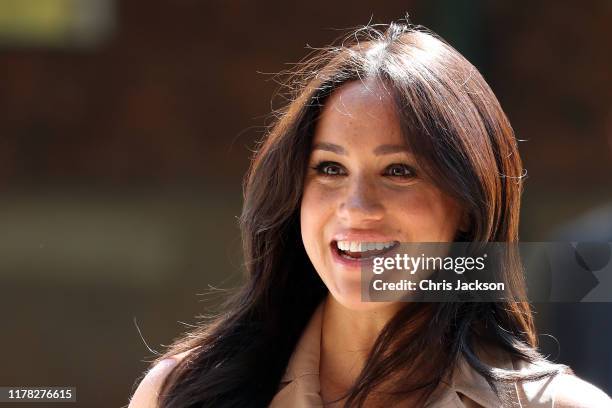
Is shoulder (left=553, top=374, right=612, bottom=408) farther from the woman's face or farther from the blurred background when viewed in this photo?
the blurred background

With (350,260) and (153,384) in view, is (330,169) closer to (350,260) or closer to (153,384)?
(350,260)

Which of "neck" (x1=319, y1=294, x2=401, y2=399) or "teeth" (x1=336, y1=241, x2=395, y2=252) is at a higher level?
"teeth" (x1=336, y1=241, x2=395, y2=252)

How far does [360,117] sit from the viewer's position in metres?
2.13

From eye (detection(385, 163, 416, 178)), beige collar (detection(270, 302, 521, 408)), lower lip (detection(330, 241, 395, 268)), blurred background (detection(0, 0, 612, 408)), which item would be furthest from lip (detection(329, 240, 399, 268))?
blurred background (detection(0, 0, 612, 408))

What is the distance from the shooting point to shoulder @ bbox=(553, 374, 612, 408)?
6.75 ft

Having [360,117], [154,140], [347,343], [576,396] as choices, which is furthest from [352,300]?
[154,140]

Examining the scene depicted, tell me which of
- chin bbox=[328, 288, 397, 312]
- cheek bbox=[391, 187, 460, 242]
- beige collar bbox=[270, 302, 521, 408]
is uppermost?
cheek bbox=[391, 187, 460, 242]

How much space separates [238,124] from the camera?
521 centimetres

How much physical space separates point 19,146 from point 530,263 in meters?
3.36

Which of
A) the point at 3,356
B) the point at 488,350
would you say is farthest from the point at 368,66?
the point at 3,356

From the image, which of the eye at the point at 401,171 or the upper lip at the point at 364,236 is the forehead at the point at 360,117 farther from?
the upper lip at the point at 364,236

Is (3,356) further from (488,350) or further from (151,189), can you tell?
(488,350)

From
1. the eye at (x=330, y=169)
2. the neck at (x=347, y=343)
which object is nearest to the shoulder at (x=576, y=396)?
the neck at (x=347, y=343)

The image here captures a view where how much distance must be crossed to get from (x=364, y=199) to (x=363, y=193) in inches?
0.5
